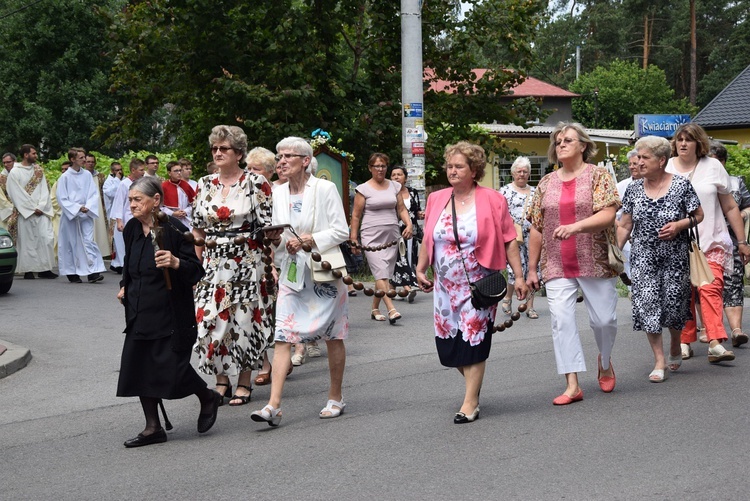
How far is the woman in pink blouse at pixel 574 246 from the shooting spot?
288 inches

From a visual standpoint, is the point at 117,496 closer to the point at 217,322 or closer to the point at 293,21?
the point at 217,322

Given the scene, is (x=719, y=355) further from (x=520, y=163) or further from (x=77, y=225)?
(x=77, y=225)

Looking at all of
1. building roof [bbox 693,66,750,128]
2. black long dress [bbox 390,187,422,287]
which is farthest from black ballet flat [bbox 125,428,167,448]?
building roof [bbox 693,66,750,128]

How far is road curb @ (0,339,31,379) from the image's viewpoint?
9.41m

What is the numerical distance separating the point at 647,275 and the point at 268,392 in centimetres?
300

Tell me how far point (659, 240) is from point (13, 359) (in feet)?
18.4

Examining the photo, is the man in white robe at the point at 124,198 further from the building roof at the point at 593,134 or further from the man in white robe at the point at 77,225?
the building roof at the point at 593,134

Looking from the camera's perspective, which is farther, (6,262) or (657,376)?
(6,262)

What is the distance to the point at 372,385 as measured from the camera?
8.34 m

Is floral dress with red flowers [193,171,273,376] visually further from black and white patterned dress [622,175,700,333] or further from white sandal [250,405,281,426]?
black and white patterned dress [622,175,700,333]

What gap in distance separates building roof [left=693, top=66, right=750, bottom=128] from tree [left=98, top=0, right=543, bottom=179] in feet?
73.1

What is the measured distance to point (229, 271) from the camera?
7621 mm

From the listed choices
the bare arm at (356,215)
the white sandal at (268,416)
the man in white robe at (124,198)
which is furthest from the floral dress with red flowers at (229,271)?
the man in white robe at (124,198)

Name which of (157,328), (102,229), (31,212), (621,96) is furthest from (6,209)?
(621,96)
